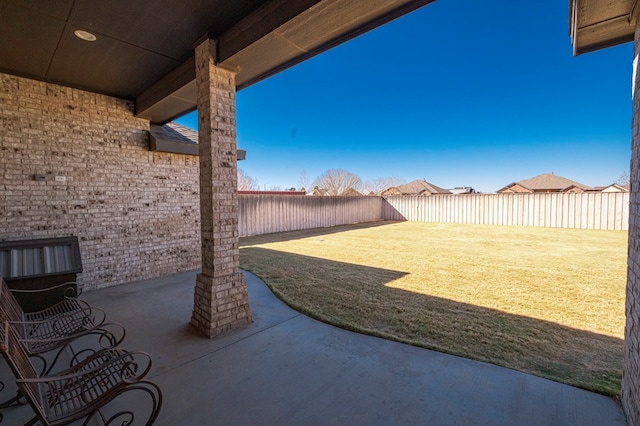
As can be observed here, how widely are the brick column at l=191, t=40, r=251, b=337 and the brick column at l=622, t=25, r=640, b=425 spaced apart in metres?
3.43

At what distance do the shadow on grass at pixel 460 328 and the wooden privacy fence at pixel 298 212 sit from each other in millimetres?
7341

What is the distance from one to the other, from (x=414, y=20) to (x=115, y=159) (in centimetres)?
1234

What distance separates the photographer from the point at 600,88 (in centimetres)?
1731

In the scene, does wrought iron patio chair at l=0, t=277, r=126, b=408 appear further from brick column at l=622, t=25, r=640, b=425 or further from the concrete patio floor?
brick column at l=622, t=25, r=640, b=425

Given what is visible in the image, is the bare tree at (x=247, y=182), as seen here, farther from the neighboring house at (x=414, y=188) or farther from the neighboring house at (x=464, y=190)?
the neighboring house at (x=464, y=190)

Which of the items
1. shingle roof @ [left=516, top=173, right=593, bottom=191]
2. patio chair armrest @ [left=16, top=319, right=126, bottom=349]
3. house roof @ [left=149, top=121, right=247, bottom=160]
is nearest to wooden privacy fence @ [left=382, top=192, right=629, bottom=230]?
house roof @ [left=149, top=121, right=247, bottom=160]

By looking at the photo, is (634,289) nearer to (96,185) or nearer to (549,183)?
(96,185)

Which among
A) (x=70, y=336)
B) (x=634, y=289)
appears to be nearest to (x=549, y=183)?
(x=634, y=289)

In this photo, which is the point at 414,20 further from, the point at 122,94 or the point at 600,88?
the point at 600,88

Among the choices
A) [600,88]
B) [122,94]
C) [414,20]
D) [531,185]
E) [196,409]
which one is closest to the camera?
[196,409]

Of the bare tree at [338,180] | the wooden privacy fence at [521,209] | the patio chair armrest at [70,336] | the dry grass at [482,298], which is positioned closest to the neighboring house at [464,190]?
the bare tree at [338,180]

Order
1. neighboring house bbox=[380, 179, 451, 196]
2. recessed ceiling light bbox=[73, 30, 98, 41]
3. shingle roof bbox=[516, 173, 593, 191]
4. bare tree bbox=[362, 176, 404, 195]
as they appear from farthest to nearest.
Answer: bare tree bbox=[362, 176, 404, 195], neighboring house bbox=[380, 179, 451, 196], shingle roof bbox=[516, 173, 593, 191], recessed ceiling light bbox=[73, 30, 98, 41]

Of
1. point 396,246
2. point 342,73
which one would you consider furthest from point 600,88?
point 396,246

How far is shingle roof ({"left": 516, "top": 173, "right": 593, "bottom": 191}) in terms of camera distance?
3750cm
